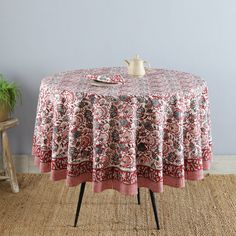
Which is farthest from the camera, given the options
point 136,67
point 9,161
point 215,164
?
point 215,164

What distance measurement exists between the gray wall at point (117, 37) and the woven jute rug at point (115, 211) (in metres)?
0.62

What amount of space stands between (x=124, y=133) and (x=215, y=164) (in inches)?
57.5

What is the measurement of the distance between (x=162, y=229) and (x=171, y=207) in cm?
31

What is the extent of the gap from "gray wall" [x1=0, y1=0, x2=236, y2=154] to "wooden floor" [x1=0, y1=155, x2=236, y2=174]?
37 centimetres

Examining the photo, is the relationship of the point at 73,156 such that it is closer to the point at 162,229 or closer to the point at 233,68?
the point at 162,229

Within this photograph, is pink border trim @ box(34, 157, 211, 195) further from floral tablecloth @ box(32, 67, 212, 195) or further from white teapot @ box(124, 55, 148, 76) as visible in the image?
white teapot @ box(124, 55, 148, 76)

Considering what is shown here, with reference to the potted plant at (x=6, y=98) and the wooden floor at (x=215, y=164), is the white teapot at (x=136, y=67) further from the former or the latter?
the wooden floor at (x=215, y=164)

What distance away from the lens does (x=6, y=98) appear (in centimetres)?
347

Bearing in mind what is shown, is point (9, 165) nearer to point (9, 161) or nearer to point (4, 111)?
point (9, 161)

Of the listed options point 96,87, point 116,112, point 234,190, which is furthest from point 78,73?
point 234,190

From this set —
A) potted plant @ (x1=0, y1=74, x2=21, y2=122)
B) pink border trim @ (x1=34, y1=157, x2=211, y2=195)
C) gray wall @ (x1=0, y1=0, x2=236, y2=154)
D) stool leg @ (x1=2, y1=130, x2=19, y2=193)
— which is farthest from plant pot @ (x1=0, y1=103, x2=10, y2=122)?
pink border trim @ (x1=34, y1=157, x2=211, y2=195)

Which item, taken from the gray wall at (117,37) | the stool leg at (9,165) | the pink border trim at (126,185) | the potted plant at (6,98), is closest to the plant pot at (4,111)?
the potted plant at (6,98)

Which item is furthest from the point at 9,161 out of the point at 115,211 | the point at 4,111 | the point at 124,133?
the point at 124,133

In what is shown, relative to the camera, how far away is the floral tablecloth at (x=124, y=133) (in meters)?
2.63
